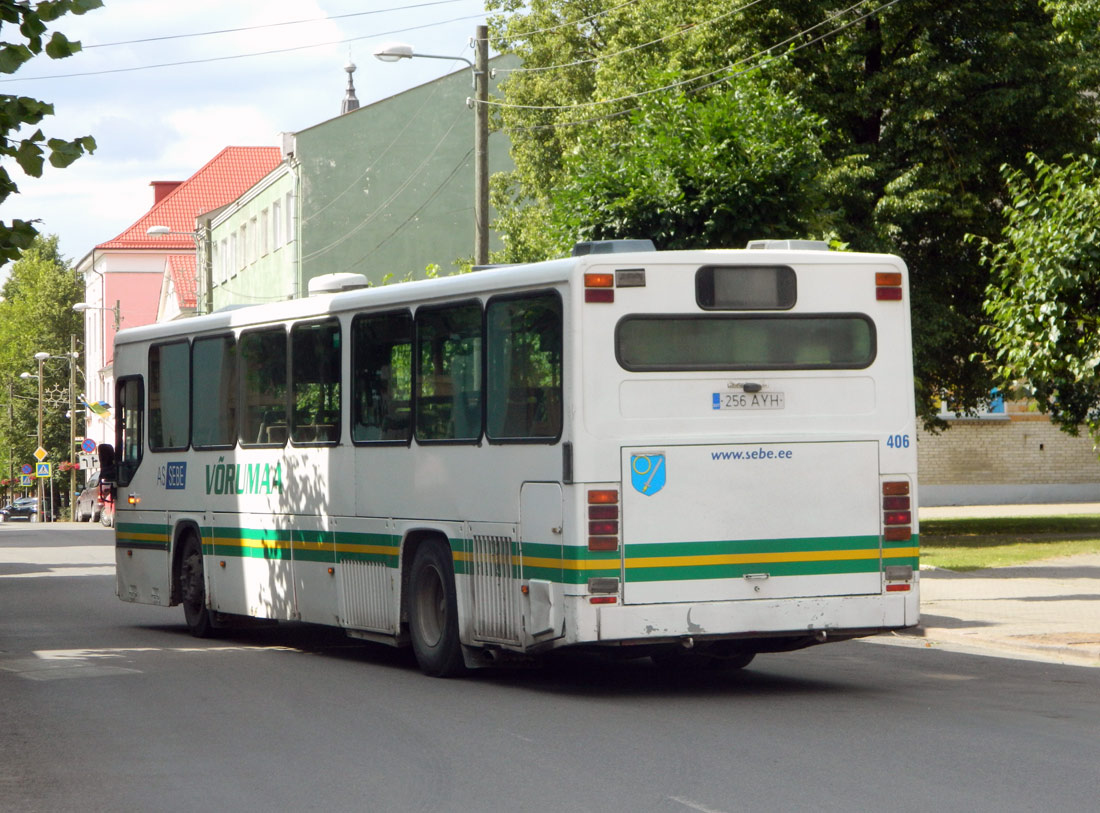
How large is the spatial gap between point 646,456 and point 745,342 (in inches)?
42.2

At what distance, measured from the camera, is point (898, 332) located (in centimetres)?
1191

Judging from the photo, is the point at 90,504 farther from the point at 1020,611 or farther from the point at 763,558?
the point at 763,558

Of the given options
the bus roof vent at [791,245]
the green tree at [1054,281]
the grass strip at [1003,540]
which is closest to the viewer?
the bus roof vent at [791,245]

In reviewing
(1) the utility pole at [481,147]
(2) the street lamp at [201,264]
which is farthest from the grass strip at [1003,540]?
(2) the street lamp at [201,264]

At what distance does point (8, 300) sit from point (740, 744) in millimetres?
124133

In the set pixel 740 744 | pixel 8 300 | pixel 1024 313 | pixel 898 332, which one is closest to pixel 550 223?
pixel 1024 313

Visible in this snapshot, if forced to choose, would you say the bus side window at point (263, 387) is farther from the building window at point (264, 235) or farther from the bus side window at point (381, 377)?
the building window at point (264, 235)

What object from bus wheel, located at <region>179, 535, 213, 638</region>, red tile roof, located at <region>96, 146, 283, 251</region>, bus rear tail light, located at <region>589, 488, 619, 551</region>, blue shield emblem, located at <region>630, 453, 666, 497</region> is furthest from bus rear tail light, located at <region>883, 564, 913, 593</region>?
red tile roof, located at <region>96, 146, 283, 251</region>

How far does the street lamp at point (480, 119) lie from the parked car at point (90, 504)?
3490 centimetres

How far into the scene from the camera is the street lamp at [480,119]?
79.5 feet

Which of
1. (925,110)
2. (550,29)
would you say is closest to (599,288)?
(925,110)

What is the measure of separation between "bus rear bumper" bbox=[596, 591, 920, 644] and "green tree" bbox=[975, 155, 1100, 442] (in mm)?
6494

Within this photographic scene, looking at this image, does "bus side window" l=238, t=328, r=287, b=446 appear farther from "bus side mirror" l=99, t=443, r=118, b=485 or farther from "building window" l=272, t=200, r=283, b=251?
"building window" l=272, t=200, r=283, b=251

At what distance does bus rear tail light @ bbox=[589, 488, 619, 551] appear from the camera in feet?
36.1
